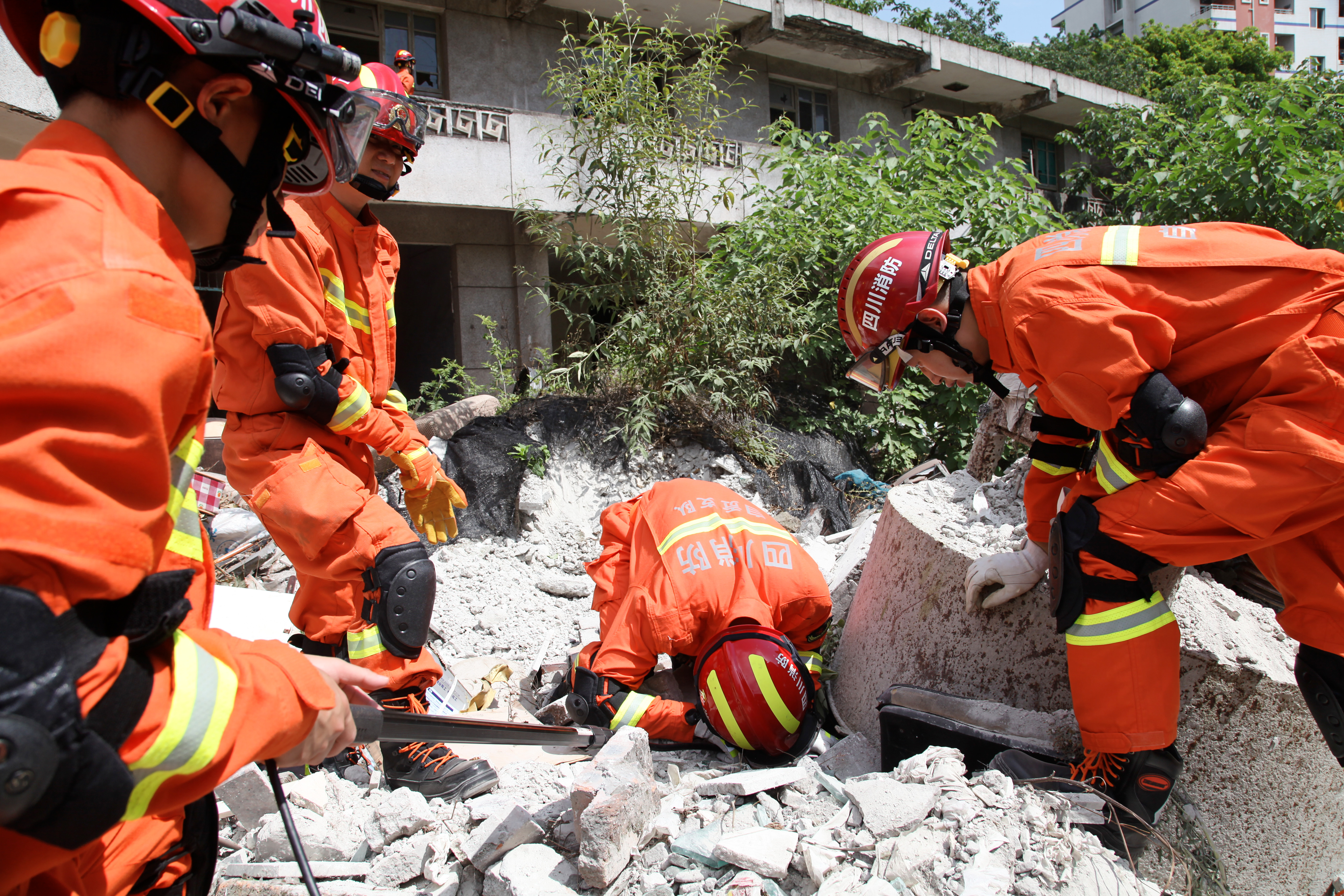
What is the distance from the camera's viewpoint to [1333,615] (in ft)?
6.07

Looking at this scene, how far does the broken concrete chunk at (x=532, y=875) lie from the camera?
1.89 m

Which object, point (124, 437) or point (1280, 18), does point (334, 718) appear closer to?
point (124, 437)

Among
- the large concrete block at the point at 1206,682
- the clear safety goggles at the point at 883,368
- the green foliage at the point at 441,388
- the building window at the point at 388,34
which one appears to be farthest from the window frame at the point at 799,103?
the large concrete block at the point at 1206,682

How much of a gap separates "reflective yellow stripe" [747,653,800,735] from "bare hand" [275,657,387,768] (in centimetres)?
A: 155

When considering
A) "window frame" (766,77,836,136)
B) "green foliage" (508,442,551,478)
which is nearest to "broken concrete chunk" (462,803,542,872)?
"green foliage" (508,442,551,478)

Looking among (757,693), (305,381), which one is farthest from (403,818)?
(305,381)

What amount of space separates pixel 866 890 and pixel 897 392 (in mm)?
5203

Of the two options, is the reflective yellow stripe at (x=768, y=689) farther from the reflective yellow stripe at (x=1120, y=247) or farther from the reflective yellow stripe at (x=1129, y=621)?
the reflective yellow stripe at (x=1120, y=247)

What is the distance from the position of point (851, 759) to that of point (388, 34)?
360 inches

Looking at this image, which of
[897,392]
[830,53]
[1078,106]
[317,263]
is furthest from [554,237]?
[1078,106]

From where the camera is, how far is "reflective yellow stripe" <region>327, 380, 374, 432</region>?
253cm

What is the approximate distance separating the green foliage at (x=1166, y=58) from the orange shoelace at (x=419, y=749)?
24253 millimetres

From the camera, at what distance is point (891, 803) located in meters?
1.96

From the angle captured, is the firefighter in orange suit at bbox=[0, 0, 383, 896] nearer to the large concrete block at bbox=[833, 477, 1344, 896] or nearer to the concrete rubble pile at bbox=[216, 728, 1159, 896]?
the concrete rubble pile at bbox=[216, 728, 1159, 896]
